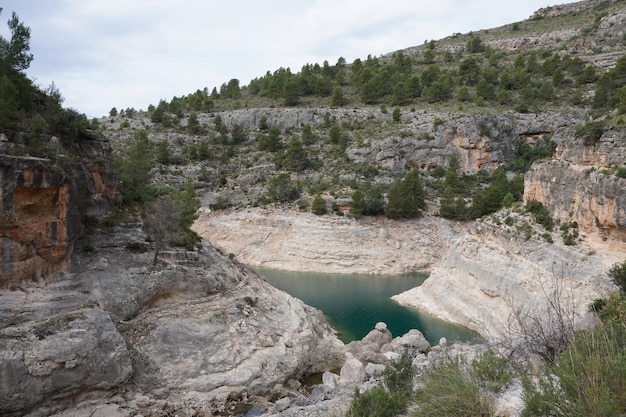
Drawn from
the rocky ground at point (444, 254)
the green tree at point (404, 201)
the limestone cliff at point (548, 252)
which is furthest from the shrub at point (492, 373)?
the green tree at point (404, 201)

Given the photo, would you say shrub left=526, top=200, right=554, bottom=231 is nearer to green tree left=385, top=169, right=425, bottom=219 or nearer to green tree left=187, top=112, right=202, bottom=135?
green tree left=385, top=169, right=425, bottom=219

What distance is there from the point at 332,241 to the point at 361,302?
13341 mm

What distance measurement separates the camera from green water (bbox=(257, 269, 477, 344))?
27453 mm

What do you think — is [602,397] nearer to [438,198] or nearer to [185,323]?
[185,323]

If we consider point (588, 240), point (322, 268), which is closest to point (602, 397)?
point (588, 240)

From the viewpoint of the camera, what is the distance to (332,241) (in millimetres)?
46469

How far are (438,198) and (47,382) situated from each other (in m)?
47.8

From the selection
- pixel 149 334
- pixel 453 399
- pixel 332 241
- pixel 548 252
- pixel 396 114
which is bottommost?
pixel 332 241

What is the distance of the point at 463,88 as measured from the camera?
6825 cm

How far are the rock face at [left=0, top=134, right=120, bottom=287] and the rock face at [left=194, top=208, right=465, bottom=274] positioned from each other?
2847cm

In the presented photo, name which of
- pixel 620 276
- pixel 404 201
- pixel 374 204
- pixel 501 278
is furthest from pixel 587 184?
pixel 374 204

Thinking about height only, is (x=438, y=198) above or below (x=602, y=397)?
below

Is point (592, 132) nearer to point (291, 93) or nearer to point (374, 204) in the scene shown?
point (374, 204)

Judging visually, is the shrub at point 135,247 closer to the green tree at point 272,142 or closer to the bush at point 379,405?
the bush at point 379,405
